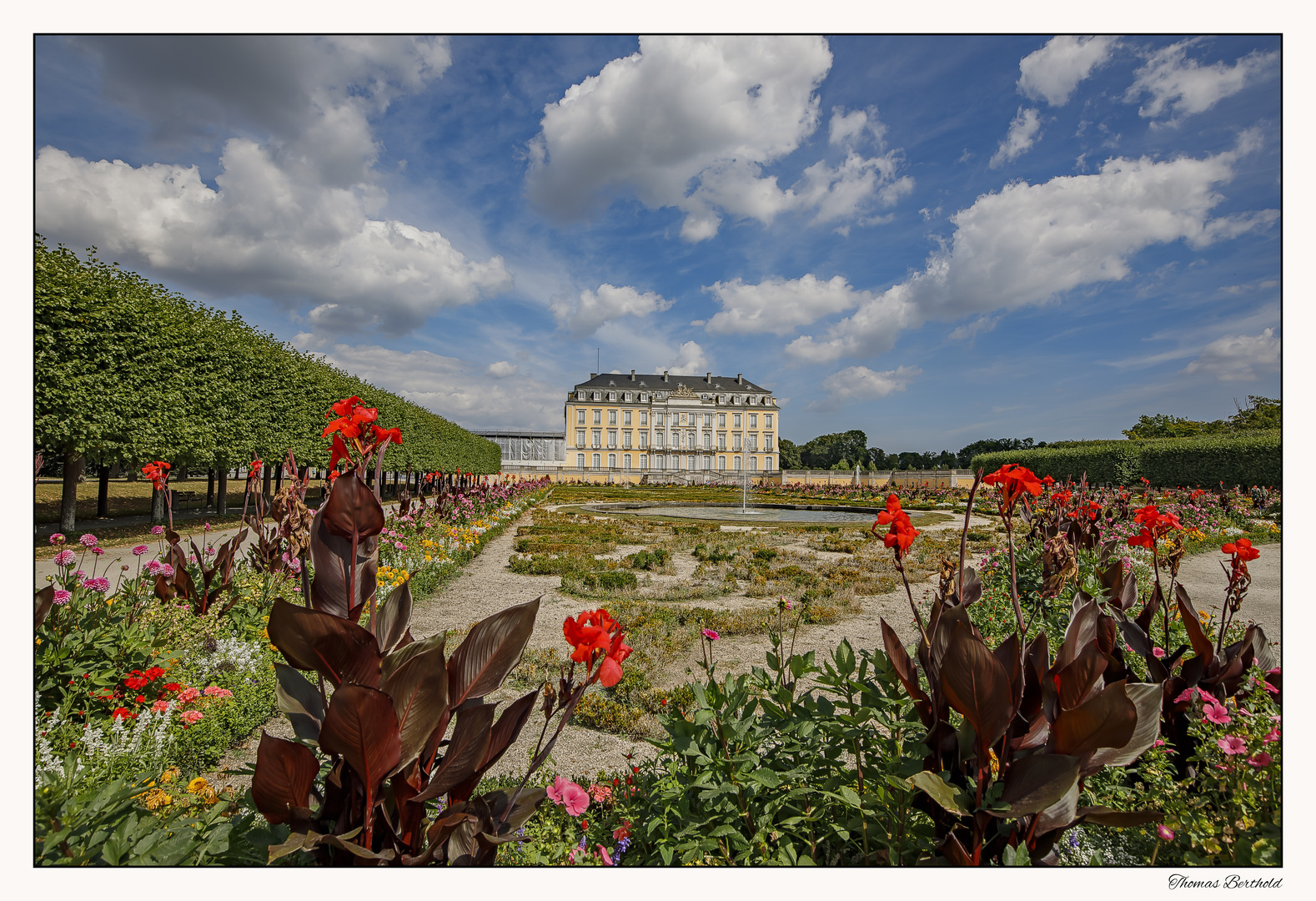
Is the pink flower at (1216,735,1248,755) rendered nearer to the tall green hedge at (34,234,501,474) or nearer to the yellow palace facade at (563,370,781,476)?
the tall green hedge at (34,234,501,474)

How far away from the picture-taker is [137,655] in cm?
303

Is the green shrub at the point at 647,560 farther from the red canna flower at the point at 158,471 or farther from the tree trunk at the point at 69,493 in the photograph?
the tree trunk at the point at 69,493

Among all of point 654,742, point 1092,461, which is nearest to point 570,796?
point 654,742

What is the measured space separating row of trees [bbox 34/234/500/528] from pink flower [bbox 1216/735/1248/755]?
7311 mm

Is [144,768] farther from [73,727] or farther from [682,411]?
[682,411]

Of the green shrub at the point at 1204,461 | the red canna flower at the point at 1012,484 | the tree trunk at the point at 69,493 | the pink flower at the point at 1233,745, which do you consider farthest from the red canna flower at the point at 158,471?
the green shrub at the point at 1204,461

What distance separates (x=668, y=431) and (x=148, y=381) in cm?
5959

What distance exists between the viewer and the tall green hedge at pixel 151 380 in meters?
9.69

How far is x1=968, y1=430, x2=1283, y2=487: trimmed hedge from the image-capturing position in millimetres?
17391

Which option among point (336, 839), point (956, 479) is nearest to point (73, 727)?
point (336, 839)

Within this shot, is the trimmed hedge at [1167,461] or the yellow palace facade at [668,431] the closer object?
the trimmed hedge at [1167,461]

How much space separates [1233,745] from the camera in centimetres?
179

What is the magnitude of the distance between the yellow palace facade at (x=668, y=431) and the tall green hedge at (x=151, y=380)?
5131 centimetres
